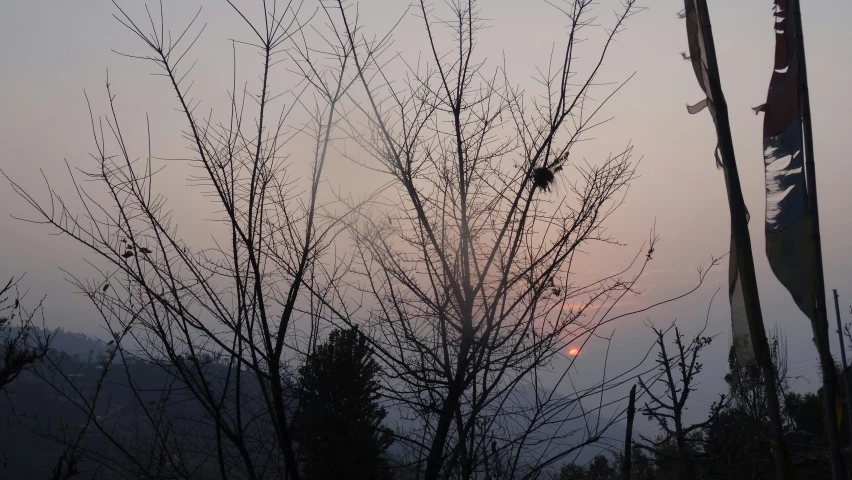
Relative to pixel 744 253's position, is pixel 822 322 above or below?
below

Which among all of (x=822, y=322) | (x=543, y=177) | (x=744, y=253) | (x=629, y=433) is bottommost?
(x=629, y=433)

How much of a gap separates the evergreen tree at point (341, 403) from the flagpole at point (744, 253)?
218 centimetres

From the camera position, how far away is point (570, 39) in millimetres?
3828

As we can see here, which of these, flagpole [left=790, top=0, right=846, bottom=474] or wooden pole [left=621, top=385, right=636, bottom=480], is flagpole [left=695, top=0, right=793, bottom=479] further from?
wooden pole [left=621, top=385, right=636, bottom=480]

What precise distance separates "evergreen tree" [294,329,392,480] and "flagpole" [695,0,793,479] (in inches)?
85.8

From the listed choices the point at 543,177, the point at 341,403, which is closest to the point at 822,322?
the point at 543,177

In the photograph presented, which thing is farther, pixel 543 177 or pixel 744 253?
pixel 543 177

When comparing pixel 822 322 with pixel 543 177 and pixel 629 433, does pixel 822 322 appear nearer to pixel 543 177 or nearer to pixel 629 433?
pixel 543 177

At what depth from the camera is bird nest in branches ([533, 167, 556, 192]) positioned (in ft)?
12.7

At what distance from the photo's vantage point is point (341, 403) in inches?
181

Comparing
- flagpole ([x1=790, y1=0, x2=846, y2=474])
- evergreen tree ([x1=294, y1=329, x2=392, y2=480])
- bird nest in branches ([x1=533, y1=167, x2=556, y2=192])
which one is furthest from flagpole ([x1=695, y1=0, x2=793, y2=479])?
evergreen tree ([x1=294, y1=329, x2=392, y2=480])

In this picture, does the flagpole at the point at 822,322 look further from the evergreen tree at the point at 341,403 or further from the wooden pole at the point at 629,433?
the evergreen tree at the point at 341,403

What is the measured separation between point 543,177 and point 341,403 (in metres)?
2.08

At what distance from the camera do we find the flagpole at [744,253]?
2500 millimetres
